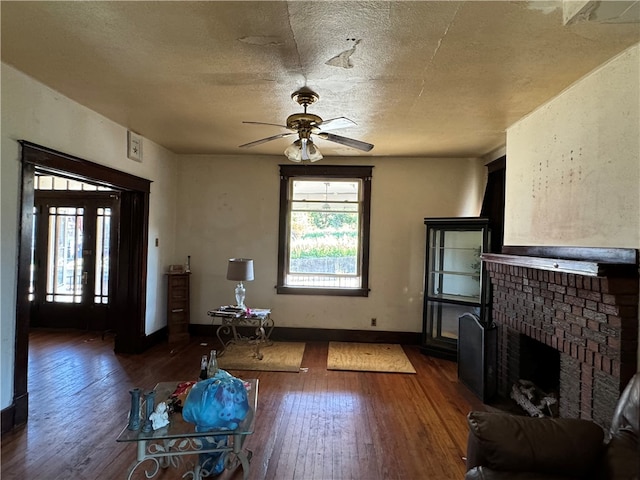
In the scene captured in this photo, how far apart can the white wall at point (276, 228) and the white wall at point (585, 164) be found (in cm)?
171

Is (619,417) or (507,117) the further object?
(507,117)

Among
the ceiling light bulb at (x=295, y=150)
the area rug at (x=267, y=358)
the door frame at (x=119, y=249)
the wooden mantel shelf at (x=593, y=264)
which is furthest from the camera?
the area rug at (x=267, y=358)

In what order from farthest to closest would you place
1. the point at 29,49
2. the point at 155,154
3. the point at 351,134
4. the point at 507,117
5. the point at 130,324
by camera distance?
the point at 155,154 < the point at 130,324 < the point at 351,134 < the point at 507,117 < the point at 29,49

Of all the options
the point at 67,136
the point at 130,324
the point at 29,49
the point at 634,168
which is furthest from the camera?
the point at 130,324

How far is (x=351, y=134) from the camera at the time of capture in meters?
4.05

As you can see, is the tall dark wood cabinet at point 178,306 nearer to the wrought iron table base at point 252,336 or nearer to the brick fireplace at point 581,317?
the wrought iron table base at point 252,336

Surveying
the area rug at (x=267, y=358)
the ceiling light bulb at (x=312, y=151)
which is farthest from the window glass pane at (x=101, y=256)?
the ceiling light bulb at (x=312, y=151)

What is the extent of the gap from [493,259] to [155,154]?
14.1 ft

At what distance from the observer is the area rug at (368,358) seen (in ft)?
13.6

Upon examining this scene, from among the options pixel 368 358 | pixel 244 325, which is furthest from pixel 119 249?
pixel 368 358

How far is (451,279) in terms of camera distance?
479 centimetres

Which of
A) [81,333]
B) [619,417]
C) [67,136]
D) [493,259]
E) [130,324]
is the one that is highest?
[67,136]

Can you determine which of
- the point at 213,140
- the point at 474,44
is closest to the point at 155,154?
the point at 213,140

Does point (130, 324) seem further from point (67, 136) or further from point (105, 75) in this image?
point (105, 75)
